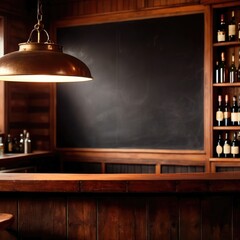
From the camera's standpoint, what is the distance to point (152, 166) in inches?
221

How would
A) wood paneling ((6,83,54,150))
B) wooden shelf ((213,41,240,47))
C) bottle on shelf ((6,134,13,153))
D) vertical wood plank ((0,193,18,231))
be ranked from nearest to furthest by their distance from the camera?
vertical wood plank ((0,193,18,231))
wooden shelf ((213,41,240,47))
bottle on shelf ((6,134,13,153))
wood paneling ((6,83,54,150))

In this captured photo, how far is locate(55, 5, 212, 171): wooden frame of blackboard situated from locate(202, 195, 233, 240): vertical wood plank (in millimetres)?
2465

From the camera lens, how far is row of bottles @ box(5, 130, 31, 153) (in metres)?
5.70

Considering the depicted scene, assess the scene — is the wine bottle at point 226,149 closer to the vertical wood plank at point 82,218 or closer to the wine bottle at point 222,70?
the wine bottle at point 222,70

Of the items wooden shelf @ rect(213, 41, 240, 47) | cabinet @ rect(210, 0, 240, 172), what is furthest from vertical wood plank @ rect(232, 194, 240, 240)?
wooden shelf @ rect(213, 41, 240, 47)

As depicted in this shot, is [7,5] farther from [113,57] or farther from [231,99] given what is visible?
[231,99]

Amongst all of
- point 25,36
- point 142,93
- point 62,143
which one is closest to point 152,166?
point 142,93

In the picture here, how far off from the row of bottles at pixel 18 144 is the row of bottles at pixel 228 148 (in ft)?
7.58

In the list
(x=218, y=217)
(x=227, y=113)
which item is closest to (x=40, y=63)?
(x=218, y=217)

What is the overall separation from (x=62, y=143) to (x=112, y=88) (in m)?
1.03

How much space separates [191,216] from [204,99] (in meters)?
2.67

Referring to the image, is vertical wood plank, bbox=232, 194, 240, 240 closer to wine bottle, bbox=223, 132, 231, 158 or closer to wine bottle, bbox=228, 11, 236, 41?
wine bottle, bbox=223, 132, 231, 158

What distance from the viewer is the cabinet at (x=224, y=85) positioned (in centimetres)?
514

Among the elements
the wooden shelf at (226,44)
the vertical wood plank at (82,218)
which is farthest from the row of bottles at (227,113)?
the vertical wood plank at (82,218)
